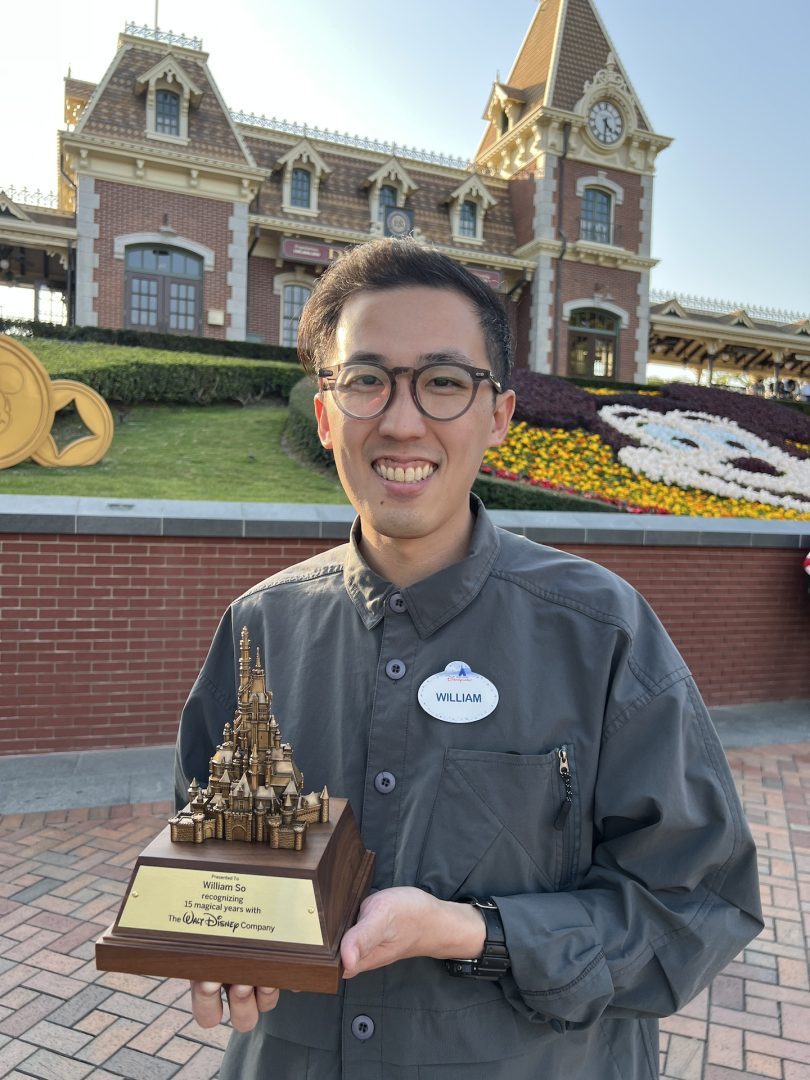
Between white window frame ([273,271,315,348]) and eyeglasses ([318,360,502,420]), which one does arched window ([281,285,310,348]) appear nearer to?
white window frame ([273,271,315,348])

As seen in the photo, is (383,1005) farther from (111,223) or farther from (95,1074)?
(111,223)

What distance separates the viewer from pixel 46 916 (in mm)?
4164

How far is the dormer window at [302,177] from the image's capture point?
82.6 feet

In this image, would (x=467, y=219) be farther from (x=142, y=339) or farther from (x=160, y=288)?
(x=142, y=339)

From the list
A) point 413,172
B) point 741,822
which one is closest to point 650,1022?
point 741,822

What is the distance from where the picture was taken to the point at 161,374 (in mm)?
14898

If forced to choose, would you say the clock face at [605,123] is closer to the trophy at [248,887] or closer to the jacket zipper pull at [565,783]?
the jacket zipper pull at [565,783]

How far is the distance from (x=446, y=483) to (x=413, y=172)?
2942cm

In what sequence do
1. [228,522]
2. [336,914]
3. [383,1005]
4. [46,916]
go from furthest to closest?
[228,522] < [46,916] < [383,1005] < [336,914]

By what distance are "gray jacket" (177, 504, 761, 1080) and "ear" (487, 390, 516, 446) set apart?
304 mm

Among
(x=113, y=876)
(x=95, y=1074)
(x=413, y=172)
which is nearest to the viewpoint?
(x=95, y=1074)

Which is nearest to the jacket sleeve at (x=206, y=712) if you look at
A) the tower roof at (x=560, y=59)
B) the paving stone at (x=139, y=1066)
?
the paving stone at (x=139, y=1066)

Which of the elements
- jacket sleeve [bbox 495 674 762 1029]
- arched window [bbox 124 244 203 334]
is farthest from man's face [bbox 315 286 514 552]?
arched window [bbox 124 244 203 334]

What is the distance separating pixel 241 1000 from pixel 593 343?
29.6m
